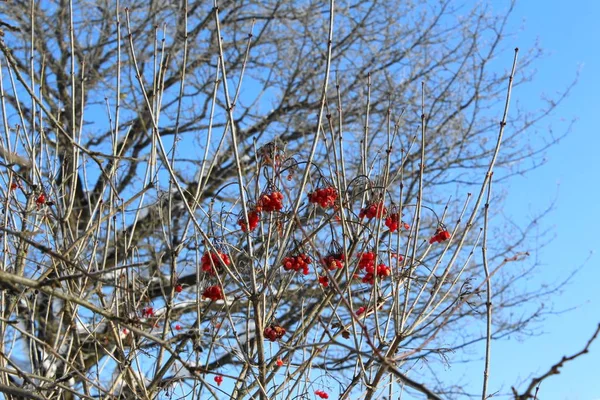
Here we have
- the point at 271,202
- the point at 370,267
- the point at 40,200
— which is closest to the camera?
the point at 271,202

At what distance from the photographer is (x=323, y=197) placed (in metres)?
2.97

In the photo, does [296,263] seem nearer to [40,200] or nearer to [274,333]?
[274,333]

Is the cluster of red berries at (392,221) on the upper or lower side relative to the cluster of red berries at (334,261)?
upper

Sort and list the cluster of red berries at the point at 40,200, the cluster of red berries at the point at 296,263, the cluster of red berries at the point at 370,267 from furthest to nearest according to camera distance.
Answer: the cluster of red berries at the point at 40,200, the cluster of red berries at the point at 370,267, the cluster of red berries at the point at 296,263

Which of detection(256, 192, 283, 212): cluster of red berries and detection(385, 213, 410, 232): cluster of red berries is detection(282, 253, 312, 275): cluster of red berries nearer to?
detection(256, 192, 283, 212): cluster of red berries

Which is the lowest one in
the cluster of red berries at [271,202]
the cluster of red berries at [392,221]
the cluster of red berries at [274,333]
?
the cluster of red berries at [274,333]

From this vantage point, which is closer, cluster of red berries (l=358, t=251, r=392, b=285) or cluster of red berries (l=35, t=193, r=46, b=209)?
cluster of red berries (l=358, t=251, r=392, b=285)

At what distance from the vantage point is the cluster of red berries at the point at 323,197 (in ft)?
9.72

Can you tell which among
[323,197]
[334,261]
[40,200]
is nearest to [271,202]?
[323,197]

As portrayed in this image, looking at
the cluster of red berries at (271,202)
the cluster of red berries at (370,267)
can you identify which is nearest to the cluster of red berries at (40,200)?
the cluster of red berries at (271,202)

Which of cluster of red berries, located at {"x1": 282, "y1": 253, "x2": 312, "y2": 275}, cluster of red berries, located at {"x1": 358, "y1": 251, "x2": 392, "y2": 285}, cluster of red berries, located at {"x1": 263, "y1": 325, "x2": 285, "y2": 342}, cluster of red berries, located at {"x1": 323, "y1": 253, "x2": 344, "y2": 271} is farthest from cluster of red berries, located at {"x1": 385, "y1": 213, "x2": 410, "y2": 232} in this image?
cluster of red berries, located at {"x1": 263, "y1": 325, "x2": 285, "y2": 342}

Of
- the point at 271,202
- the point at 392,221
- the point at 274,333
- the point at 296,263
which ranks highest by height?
the point at 392,221

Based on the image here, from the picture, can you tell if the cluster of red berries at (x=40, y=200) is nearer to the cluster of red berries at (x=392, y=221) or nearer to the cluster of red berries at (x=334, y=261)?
the cluster of red berries at (x=334, y=261)

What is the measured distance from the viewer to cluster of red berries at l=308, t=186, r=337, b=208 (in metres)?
2.96
